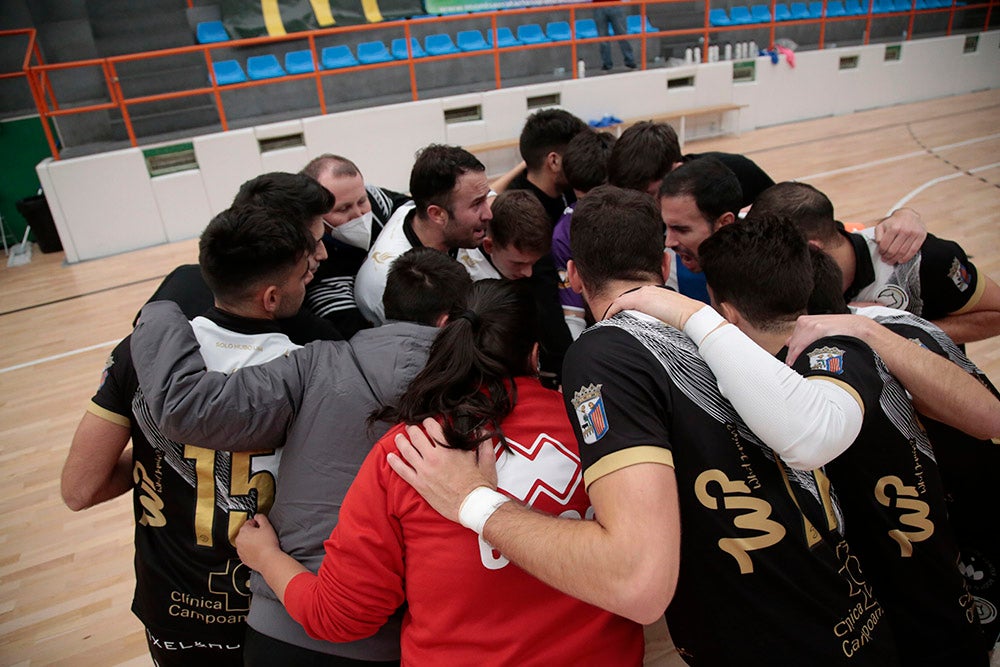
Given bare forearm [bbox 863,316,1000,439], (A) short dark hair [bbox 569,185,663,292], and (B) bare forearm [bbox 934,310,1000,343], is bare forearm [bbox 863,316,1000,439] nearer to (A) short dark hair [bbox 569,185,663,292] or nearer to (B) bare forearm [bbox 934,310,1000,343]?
(A) short dark hair [bbox 569,185,663,292]

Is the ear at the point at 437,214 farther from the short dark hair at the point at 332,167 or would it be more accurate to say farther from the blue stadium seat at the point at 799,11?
the blue stadium seat at the point at 799,11

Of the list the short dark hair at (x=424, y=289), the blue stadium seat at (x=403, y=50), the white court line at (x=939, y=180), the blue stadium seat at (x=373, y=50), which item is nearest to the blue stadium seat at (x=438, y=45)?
the blue stadium seat at (x=403, y=50)

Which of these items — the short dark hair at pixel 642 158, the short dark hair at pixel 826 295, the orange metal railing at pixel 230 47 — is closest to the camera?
the short dark hair at pixel 826 295

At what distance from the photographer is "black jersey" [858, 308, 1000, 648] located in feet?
5.67

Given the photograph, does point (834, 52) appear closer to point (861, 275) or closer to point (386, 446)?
point (861, 275)

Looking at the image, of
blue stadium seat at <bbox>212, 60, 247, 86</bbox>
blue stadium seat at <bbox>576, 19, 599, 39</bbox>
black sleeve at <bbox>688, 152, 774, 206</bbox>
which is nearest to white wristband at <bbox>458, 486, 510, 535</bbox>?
black sleeve at <bbox>688, 152, 774, 206</bbox>

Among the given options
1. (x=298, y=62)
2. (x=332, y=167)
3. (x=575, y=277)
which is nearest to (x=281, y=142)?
(x=298, y=62)

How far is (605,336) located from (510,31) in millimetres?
12518

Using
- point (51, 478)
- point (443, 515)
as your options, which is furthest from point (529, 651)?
point (51, 478)

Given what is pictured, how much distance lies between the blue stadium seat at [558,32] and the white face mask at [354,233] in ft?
35.4

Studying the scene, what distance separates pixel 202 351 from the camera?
5.41 feet

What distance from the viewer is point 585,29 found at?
495 inches

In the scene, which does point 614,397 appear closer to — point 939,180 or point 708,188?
point 708,188

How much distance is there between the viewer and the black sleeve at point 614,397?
116 centimetres
